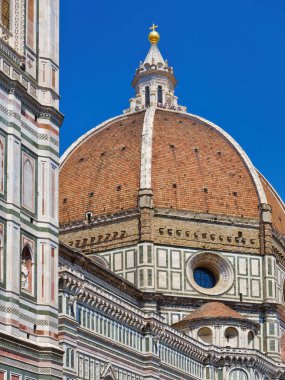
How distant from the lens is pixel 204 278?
83.7 meters

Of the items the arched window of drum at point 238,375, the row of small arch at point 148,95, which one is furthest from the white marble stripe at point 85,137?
the arched window of drum at point 238,375

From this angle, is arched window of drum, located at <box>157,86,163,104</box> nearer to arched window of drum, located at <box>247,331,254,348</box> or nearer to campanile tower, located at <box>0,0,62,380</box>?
arched window of drum, located at <box>247,331,254,348</box>

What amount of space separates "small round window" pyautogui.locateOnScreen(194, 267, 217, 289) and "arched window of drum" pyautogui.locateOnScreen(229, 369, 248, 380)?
401 inches

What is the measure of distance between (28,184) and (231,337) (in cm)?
5231

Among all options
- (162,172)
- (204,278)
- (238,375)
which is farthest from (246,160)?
(238,375)

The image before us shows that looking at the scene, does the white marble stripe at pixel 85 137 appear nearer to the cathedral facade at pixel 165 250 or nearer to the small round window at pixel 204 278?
the cathedral facade at pixel 165 250

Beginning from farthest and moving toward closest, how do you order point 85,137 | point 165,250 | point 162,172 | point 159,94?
point 159,94 < point 85,137 < point 162,172 < point 165,250

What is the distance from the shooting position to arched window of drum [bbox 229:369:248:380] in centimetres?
7406

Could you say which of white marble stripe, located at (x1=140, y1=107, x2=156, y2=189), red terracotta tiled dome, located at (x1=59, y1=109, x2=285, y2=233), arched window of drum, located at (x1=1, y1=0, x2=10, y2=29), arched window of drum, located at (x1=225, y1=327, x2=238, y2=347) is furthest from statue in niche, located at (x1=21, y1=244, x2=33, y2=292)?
white marble stripe, located at (x1=140, y1=107, x2=156, y2=189)

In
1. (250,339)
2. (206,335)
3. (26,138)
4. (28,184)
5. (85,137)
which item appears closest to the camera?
(28,184)

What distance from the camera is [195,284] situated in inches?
3233

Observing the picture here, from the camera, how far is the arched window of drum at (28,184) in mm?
25438

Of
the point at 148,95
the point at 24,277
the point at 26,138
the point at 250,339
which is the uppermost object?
the point at 148,95

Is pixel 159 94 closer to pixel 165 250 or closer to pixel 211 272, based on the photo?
pixel 211 272
